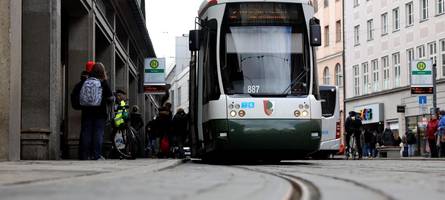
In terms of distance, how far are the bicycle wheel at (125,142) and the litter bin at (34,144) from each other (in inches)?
90.9

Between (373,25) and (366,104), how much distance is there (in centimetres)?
536

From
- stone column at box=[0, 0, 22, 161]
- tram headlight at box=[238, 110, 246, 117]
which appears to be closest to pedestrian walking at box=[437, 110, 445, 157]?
tram headlight at box=[238, 110, 246, 117]

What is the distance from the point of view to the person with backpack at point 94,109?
13.0 m

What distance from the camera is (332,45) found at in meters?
59.4

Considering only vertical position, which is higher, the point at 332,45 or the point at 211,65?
the point at 332,45

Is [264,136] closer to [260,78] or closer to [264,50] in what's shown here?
[260,78]

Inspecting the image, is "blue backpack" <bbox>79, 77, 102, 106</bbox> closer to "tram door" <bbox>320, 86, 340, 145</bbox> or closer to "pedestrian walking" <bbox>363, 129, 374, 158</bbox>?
"tram door" <bbox>320, 86, 340, 145</bbox>

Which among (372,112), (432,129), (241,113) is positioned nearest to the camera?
(241,113)

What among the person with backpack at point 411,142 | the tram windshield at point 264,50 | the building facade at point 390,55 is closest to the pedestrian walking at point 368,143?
the person with backpack at point 411,142

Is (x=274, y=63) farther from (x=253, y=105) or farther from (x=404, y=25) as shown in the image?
(x=404, y=25)

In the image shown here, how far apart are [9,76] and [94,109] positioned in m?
2.29

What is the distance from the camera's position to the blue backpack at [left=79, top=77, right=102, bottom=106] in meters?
12.9

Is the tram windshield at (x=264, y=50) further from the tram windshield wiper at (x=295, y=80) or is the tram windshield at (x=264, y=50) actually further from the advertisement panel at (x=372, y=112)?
the advertisement panel at (x=372, y=112)

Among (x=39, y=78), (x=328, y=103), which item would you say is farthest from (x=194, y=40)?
(x=328, y=103)
